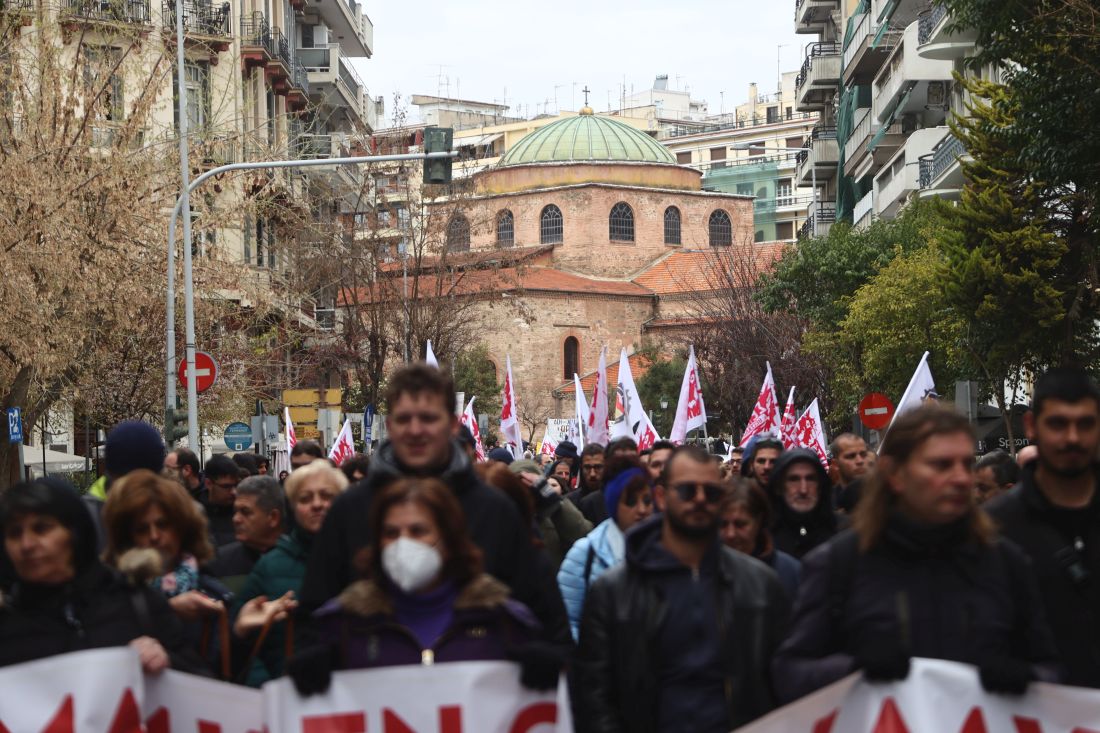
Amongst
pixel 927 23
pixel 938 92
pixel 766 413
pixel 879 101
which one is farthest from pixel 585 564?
pixel 879 101

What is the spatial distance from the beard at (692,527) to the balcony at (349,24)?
53114 millimetres

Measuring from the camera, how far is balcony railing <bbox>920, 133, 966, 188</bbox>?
39438 mm

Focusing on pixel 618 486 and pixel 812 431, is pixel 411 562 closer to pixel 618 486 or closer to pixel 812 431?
pixel 618 486

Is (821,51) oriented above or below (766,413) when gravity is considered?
above

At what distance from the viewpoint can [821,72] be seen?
67062 mm

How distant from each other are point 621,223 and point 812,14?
90.9 ft

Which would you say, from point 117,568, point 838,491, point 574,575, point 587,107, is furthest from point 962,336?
point 587,107

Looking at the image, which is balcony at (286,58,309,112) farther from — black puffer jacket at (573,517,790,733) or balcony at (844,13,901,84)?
black puffer jacket at (573,517,790,733)

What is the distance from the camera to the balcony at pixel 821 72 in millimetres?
66750

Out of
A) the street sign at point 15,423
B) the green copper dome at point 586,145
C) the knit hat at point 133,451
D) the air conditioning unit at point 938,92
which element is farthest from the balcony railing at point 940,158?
the green copper dome at point 586,145

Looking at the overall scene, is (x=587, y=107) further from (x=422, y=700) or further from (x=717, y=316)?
(x=422, y=700)

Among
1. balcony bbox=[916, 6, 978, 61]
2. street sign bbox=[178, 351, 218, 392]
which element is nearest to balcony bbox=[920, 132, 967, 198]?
balcony bbox=[916, 6, 978, 61]

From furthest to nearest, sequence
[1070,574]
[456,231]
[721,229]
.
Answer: [721,229] → [456,231] → [1070,574]

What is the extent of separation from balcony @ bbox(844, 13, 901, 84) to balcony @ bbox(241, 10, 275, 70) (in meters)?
16.7
